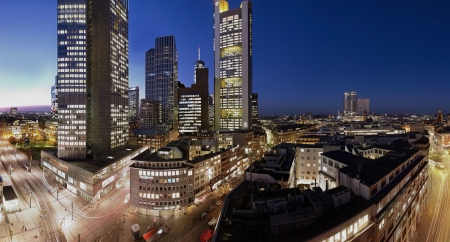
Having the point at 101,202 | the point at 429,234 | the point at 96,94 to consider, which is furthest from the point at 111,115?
the point at 429,234

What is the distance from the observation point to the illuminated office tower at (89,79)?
90.9 m

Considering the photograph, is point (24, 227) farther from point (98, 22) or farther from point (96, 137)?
point (98, 22)

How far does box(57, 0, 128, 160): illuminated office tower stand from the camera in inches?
3578

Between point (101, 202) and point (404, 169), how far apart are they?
71.4 metres

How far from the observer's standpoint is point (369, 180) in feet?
124

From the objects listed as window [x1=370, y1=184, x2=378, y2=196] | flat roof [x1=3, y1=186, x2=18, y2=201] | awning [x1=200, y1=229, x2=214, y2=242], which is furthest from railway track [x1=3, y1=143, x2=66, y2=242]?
window [x1=370, y1=184, x2=378, y2=196]

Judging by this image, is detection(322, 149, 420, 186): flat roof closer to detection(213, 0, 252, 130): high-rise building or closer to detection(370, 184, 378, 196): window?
detection(370, 184, 378, 196): window

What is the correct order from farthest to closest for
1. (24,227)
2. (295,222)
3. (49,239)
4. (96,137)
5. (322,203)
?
(96,137), (24,227), (49,239), (322,203), (295,222)

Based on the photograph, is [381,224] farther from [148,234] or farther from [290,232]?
[148,234]

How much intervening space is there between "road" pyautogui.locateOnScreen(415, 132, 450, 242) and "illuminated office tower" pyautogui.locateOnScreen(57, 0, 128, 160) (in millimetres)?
90320

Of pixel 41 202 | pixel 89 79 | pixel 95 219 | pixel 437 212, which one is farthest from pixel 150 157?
pixel 437 212

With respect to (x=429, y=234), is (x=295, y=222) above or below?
Answer: above

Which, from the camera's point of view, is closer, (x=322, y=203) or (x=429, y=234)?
(x=322, y=203)

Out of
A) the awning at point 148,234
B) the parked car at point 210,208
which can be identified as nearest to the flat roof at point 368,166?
the parked car at point 210,208
